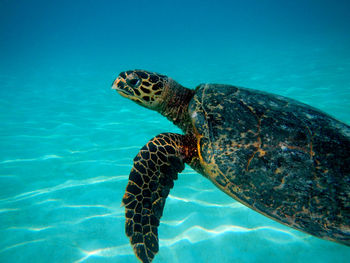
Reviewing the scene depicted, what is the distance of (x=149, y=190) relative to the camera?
2434 mm

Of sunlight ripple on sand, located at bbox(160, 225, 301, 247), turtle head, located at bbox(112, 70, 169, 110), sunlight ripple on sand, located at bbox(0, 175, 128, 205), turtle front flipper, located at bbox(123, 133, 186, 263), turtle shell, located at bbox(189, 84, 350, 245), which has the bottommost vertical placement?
sunlight ripple on sand, located at bbox(0, 175, 128, 205)

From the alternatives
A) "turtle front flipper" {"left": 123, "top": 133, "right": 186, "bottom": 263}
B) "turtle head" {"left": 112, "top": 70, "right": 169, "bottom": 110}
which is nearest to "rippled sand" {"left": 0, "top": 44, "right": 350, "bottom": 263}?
"turtle front flipper" {"left": 123, "top": 133, "right": 186, "bottom": 263}

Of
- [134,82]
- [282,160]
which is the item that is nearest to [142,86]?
[134,82]

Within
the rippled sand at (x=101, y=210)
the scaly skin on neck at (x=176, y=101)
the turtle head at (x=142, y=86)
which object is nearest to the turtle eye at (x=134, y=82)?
the turtle head at (x=142, y=86)

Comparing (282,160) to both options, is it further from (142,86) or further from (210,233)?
(142,86)

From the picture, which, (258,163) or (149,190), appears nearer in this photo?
(258,163)

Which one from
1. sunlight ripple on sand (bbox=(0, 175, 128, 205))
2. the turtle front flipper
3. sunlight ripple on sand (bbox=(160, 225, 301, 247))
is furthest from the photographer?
sunlight ripple on sand (bbox=(0, 175, 128, 205))

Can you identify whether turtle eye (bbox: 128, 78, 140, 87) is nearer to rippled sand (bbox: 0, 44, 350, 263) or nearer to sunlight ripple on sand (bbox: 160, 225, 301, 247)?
rippled sand (bbox: 0, 44, 350, 263)

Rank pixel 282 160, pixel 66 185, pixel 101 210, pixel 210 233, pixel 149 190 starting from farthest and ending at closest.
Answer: pixel 66 185 < pixel 101 210 < pixel 210 233 < pixel 149 190 < pixel 282 160

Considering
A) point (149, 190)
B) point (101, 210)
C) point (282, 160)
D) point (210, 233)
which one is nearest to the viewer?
point (282, 160)

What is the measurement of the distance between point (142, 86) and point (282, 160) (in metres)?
2.17

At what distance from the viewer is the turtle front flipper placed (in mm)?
2273

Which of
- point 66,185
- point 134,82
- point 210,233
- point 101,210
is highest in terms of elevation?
point 134,82

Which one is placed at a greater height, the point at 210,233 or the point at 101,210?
the point at 210,233
